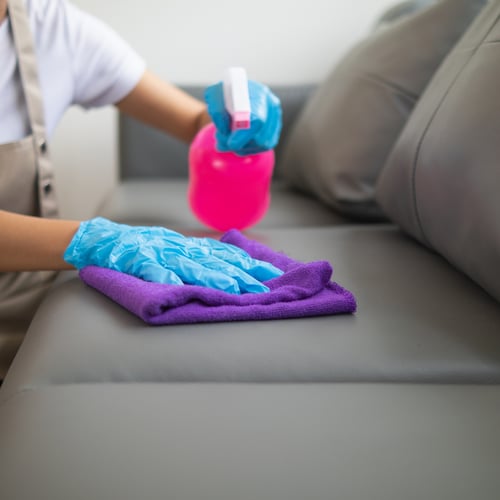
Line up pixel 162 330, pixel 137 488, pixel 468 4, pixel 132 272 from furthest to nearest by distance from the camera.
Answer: pixel 468 4
pixel 132 272
pixel 162 330
pixel 137 488

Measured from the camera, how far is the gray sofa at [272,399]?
0.47 meters

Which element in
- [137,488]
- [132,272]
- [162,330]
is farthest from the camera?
[132,272]

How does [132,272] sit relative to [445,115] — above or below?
below

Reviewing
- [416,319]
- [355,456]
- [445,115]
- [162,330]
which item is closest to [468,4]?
[445,115]

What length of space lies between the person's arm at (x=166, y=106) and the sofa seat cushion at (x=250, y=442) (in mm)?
901

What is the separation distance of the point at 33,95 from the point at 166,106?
33 cm

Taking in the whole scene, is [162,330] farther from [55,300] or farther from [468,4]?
[468,4]

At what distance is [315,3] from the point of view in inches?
82.4

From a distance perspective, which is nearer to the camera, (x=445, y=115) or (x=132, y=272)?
(x=132, y=272)

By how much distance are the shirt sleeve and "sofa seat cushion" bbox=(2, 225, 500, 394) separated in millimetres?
620

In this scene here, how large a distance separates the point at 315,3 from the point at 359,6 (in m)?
0.14

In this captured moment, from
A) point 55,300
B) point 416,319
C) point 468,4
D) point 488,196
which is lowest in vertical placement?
point 55,300

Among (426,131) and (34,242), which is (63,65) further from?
(426,131)

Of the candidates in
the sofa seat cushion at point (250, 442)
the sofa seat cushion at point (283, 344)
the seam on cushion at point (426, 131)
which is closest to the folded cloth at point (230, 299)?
the sofa seat cushion at point (283, 344)
